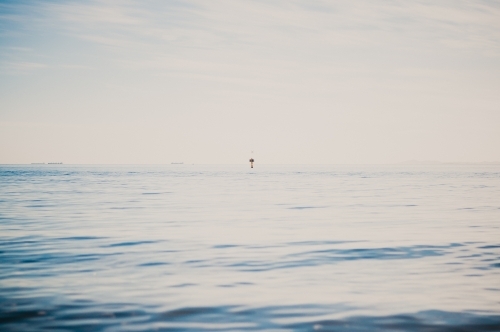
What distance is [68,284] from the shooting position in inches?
369

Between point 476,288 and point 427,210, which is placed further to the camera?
point 427,210

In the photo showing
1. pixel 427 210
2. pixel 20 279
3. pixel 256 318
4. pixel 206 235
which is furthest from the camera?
pixel 427 210

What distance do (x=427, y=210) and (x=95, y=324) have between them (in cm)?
2252

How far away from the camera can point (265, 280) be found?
32.3ft

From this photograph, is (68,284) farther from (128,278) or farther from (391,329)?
(391,329)

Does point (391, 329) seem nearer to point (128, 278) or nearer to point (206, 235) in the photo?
point (128, 278)

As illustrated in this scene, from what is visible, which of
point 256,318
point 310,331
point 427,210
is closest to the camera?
point 310,331

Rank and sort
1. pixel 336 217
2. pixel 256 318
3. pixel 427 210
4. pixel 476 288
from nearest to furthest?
pixel 256 318
pixel 476 288
pixel 336 217
pixel 427 210

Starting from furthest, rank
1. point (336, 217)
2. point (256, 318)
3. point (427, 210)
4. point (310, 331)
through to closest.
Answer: point (427, 210)
point (336, 217)
point (256, 318)
point (310, 331)

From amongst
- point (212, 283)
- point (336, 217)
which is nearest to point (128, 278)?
point (212, 283)

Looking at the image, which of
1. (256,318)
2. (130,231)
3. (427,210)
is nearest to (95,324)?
(256,318)

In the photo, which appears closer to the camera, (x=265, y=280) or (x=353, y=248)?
(x=265, y=280)

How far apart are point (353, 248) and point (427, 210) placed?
44.8 ft

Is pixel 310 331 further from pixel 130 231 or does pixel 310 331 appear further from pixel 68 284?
pixel 130 231
